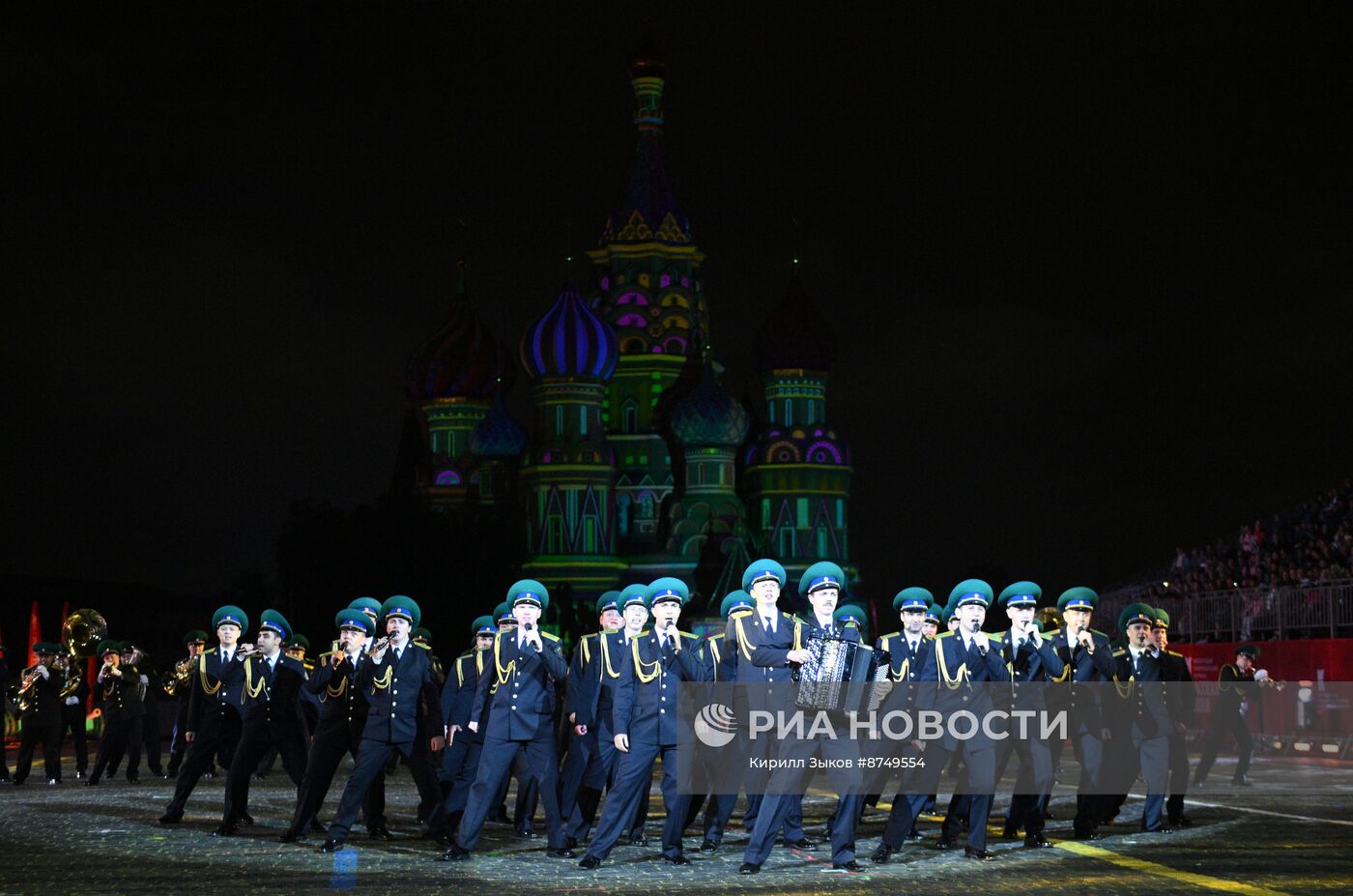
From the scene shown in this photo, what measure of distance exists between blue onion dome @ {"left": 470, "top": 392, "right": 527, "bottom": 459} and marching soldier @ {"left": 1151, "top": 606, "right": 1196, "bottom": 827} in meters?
74.3

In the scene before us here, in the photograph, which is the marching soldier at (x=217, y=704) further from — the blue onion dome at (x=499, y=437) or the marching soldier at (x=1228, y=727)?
the blue onion dome at (x=499, y=437)

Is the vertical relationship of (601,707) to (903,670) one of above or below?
below

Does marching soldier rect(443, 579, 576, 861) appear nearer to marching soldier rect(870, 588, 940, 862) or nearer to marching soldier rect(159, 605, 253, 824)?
marching soldier rect(870, 588, 940, 862)

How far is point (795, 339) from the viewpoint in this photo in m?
89.8

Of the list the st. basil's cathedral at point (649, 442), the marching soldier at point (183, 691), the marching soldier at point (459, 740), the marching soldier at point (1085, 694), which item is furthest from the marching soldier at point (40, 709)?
the st. basil's cathedral at point (649, 442)

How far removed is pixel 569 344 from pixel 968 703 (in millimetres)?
69224

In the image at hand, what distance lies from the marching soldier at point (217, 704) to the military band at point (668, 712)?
0.02 m

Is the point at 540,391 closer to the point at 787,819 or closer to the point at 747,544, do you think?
the point at 747,544

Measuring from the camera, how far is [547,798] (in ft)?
46.7

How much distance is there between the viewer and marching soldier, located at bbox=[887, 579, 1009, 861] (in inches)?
551

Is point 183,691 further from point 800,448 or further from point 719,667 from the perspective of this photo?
point 800,448

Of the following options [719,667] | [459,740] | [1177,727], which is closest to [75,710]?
[459,740]

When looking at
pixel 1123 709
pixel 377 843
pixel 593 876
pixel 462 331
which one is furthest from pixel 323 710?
pixel 462 331

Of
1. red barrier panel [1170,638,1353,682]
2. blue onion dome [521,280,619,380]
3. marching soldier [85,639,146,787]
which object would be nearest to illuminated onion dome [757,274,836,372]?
blue onion dome [521,280,619,380]
